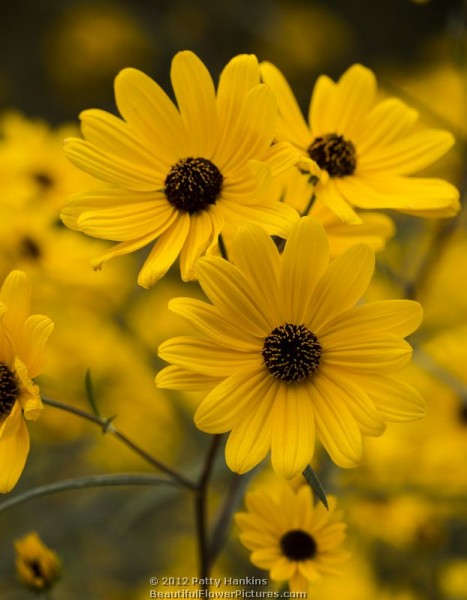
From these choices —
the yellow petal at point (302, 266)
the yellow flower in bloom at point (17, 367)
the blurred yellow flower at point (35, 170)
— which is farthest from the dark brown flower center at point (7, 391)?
the blurred yellow flower at point (35, 170)

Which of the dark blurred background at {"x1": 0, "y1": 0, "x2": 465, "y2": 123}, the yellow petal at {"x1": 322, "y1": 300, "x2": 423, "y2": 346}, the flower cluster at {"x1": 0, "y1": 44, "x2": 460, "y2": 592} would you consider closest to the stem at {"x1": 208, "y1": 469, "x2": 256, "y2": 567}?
the flower cluster at {"x1": 0, "y1": 44, "x2": 460, "y2": 592}

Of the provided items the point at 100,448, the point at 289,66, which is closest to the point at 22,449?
the point at 100,448

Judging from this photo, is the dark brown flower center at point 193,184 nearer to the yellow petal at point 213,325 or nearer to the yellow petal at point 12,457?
the yellow petal at point 213,325

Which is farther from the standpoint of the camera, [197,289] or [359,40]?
[359,40]

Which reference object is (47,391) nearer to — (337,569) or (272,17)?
(337,569)

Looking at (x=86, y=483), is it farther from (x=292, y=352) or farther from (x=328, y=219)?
(x=328, y=219)

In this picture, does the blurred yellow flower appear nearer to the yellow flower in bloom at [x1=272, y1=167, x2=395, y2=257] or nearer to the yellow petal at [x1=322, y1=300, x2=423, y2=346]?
the yellow flower in bloom at [x1=272, y1=167, x2=395, y2=257]
